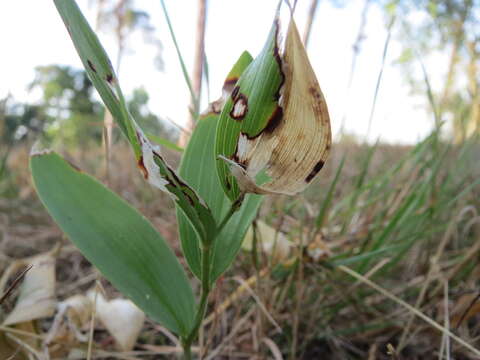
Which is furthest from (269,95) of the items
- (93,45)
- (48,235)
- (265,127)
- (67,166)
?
(48,235)

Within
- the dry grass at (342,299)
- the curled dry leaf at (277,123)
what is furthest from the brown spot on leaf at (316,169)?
the dry grass at (342,299)

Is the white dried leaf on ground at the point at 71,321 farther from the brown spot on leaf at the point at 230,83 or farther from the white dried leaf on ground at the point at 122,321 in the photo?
the brown spot on leaf at the point at 230,83

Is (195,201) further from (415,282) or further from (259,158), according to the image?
(415,282)

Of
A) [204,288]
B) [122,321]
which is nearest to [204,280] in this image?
[204,288]

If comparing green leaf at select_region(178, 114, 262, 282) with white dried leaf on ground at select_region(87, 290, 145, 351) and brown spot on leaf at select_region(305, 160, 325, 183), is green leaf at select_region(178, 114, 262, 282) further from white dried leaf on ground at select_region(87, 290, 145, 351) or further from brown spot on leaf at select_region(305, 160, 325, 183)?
white dried leaf on ground at select_region(87, 290, 145, 351)

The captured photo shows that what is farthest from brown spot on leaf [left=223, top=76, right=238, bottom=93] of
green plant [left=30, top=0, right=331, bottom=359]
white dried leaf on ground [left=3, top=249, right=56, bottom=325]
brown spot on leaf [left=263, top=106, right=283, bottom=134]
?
white dried leaf on ground [left=3, top=249, right=56, bottom=325]

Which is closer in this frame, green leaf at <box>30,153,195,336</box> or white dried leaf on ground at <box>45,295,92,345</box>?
green leaf at <box>30,153,195,336</box>

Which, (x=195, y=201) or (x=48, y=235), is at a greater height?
(x=195, y=201)
